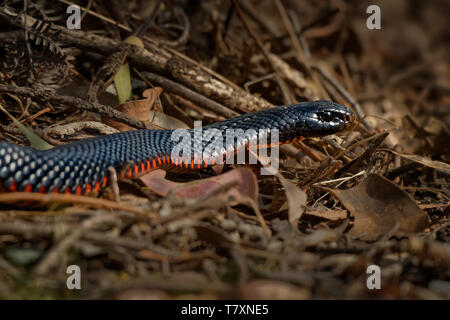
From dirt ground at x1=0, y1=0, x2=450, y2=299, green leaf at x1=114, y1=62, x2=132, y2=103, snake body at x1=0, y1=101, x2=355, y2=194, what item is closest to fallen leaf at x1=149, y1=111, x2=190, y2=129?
dirt ground at x1=0, y1=0, x2=450, y2=299

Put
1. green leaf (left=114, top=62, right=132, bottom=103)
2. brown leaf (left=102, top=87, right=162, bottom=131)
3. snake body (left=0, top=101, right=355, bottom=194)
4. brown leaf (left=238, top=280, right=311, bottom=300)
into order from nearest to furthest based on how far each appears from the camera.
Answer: brown leaf (left=238, top=280, right=311, bottom=300), snake body (left=0, top=101, right=355, bottom=194), brown leaf (left=102, top=87, right=162, bottom=131), green leaf (left=114, top=62, right=132, bottom=103)

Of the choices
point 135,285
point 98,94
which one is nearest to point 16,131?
point 98,94

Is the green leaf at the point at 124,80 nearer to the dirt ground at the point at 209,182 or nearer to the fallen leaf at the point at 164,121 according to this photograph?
the dirt ground at the point at 209,182

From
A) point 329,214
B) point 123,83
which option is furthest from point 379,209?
point 123,83

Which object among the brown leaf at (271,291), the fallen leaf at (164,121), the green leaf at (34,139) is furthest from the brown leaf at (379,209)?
the green leaf at (34,139)

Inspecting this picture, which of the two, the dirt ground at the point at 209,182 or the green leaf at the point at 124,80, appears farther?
the green leaf at the point at 124,80

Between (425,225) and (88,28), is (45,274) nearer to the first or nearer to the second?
(425,225)

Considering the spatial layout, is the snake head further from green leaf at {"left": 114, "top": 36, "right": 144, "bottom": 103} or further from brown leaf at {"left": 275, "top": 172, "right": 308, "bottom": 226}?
green leaf at {"left": 114, "top": 36, "right": 144, "bottom": 103}
